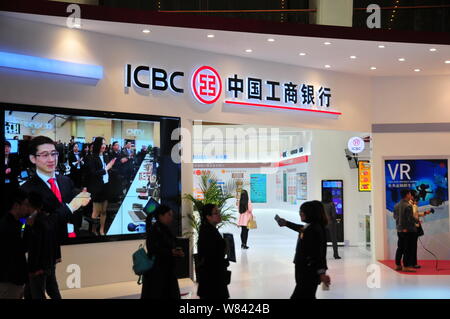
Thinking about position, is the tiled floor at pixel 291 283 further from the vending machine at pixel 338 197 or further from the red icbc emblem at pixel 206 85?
the red icbc emblem at pixel 206 85

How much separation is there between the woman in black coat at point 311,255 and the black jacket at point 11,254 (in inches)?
95.9

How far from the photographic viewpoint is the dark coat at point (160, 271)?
4.61m

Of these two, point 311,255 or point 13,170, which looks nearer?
point 311,255

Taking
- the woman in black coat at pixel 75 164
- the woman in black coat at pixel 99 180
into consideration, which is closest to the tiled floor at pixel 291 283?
the woman in black coat at pixel 99 180

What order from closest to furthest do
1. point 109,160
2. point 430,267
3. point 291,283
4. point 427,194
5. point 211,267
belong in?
Result: point 211,267 < point 109,160 < point 291,283 < point 430,267 < point 427,194

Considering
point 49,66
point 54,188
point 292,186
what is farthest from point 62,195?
point 292,186

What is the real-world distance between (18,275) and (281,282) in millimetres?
4861

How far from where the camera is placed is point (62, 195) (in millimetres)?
7500

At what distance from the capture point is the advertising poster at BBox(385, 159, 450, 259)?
1093cm

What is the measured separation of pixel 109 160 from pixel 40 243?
2.99 metres
